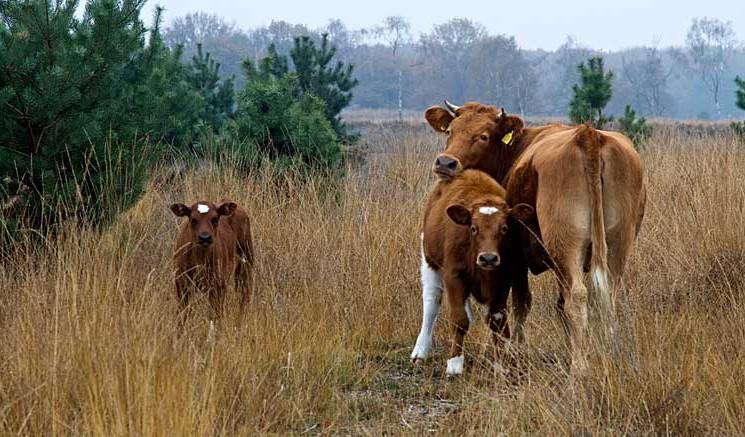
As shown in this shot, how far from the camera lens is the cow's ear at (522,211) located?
6.52 m

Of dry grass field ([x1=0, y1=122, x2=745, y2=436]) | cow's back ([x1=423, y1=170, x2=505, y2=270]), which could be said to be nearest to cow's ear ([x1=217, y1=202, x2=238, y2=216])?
dry grass field ([x1=0, y1=122, x2=745, y2=436])

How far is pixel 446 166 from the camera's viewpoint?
730 centimetres

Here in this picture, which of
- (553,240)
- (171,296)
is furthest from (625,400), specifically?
(171,296)

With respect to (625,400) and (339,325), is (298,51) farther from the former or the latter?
(625,400)

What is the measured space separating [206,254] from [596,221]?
3204 millimetres

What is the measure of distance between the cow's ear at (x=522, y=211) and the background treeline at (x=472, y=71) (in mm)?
75269

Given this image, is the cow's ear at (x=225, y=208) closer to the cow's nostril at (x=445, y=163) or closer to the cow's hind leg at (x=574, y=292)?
the cow's nostril at (x=445, y=163)

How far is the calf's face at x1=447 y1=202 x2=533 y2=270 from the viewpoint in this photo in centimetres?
630

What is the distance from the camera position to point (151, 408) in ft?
15.4

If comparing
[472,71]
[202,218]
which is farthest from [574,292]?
[472,71]

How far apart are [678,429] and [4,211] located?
5.57m

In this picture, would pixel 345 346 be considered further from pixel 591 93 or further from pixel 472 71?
pixel 472 71

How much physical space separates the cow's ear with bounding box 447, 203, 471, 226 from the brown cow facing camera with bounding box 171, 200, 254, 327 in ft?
6.12

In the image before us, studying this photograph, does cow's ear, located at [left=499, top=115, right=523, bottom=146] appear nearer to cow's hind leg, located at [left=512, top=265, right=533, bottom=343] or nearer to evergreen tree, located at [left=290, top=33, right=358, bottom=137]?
cow's hind leg, located at [left=512, top=265, right=533, bottom=343]
